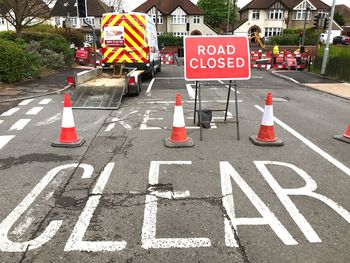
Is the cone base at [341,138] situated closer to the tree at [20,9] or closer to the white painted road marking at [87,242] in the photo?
the white painted road marking at [87,242]

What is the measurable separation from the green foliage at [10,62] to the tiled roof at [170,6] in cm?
5317

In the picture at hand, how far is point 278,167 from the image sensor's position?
16.3 feet

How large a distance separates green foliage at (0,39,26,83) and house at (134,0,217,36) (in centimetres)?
5295

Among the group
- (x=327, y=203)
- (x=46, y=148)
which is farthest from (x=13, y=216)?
(x=327, y=203)

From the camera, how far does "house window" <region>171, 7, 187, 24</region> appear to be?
63000 mm

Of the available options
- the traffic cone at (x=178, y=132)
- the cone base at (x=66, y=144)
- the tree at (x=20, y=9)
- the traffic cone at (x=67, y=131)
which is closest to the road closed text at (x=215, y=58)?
the traffic cone at (x=178, y=132)

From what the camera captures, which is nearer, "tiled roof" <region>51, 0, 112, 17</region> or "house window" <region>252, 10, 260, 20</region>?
"house window" <region>252, 10, 260, 20</region>

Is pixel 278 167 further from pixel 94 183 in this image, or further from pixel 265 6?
pixel 265 6

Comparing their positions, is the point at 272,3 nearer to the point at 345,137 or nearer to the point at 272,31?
the point at 272,31

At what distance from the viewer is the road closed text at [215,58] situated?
629cm

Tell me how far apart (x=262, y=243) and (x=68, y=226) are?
75.3 inches

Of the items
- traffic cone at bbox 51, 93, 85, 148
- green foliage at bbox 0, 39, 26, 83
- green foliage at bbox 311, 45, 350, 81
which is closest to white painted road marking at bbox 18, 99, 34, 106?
green foliage at bbox 0, 39, 26, 83

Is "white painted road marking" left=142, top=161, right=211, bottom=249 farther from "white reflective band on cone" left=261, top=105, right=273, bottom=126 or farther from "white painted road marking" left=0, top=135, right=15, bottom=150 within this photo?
"white painted road marking" left=0, top=135, right=15, bottom=150

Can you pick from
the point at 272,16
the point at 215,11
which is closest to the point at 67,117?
the point at 272,16
